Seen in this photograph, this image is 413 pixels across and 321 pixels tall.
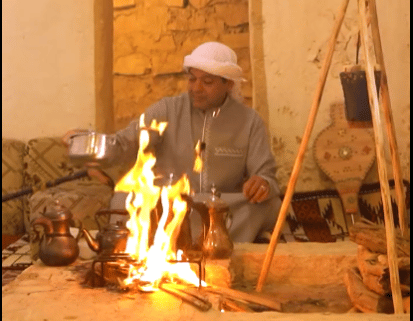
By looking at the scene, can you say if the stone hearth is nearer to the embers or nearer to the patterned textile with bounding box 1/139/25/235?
the embers

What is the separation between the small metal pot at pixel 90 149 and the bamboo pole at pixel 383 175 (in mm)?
1218

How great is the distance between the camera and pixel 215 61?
429 cm

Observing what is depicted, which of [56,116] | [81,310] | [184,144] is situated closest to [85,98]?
[56,116]

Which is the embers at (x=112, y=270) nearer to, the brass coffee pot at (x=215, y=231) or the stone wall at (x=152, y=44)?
the brass coffee pot at (x=215, y=231)

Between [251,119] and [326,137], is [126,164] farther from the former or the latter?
[326,137]

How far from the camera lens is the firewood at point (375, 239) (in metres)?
2.70

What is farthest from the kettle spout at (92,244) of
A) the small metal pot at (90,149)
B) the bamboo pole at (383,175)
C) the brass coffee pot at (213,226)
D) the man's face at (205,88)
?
the man's face at (205,88)

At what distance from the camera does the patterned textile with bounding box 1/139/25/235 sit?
196 inches

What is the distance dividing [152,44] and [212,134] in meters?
2.74

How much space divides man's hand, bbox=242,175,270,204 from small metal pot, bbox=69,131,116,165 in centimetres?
111

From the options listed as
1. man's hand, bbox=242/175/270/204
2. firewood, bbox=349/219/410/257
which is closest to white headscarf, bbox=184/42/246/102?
man's hand, bbox=242/175/270/204

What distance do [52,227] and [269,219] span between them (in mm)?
1605

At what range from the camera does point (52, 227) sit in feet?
9.95

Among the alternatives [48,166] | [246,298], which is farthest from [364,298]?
[48,166]
